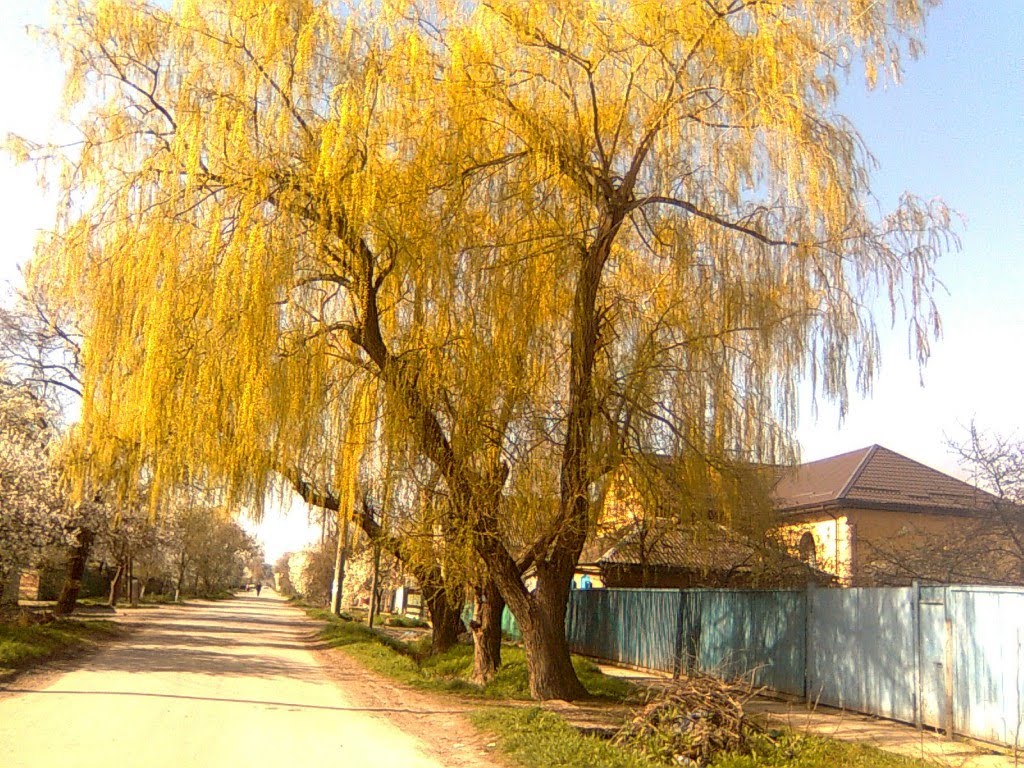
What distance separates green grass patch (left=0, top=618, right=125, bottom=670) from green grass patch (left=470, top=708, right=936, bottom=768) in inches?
361

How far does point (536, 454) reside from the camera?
38.9ft

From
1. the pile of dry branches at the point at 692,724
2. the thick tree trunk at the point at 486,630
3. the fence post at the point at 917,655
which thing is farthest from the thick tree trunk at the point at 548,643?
the fence post at the point at 917,655

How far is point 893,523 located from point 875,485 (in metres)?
1.52

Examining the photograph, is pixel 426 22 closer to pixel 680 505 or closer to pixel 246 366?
pixel 246 366

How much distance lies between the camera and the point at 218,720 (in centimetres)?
1033

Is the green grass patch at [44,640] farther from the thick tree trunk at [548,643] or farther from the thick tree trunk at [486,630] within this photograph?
the thick tree trunk at [548,643]

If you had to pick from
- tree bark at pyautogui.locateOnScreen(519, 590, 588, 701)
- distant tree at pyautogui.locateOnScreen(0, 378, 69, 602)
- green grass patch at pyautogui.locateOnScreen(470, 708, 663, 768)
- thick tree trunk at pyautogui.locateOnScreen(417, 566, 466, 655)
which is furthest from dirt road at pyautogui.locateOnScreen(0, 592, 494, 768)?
distant tree at pyautogui.locateOnScreen(0, 378, 69, 602)

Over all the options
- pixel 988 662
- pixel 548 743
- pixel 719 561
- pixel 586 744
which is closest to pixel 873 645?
pixel 988 662

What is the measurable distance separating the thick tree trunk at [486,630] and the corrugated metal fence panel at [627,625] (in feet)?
12.7

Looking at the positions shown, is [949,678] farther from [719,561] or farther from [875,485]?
[875,485]

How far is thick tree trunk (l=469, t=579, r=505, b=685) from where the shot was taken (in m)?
15.2

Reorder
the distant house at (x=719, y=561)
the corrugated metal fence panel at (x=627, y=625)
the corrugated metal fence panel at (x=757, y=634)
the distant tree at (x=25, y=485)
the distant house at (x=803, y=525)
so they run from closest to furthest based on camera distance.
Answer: the distant house at (x=803, y=525), the corrugated metal fence panel at (x=757, y=634), the distant house at (x=719, y=561), the corrugated metal fence panel at (x=627, y=625), the distant tree at (x=25, y=485)

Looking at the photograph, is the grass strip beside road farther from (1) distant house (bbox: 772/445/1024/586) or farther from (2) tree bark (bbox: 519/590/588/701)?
(1) distant house (bbox: 772/445/1024/586)

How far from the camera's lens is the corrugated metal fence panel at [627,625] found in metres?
18.9
